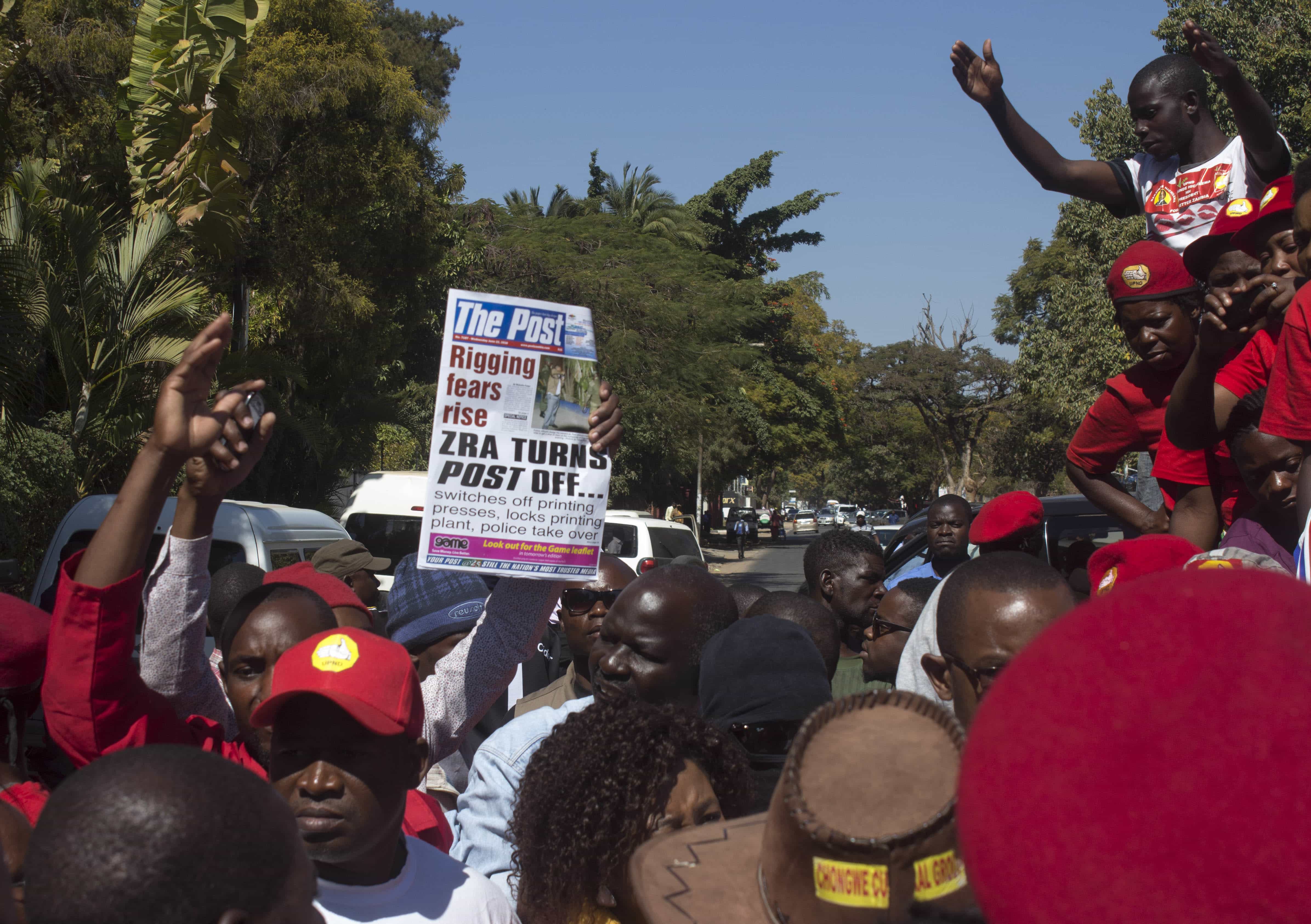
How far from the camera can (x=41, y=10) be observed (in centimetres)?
1479

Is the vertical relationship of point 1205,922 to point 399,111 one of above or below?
below

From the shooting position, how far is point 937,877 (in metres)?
0.99

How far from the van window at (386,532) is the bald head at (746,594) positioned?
8.12m

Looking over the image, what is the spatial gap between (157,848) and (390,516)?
1188cm

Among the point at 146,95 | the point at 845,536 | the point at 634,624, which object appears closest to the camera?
the point at 634,624

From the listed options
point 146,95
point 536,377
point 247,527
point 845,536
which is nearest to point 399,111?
point 146,95

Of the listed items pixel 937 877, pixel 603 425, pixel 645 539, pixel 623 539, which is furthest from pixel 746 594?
pixel 623 539

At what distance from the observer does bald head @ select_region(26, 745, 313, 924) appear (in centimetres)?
129

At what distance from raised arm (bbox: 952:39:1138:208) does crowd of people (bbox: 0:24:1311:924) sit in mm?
15

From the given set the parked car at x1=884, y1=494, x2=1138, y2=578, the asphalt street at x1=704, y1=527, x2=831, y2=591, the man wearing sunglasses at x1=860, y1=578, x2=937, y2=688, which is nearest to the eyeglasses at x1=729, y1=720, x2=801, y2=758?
the man wearing sunglasses at x1=860, y1=578, x2=937, y2=688

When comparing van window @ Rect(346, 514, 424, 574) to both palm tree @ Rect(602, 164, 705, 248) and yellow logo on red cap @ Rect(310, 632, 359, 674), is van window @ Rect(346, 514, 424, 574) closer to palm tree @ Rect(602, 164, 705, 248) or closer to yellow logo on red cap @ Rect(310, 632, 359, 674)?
yellow logo on red cap @ Rect(310, 632, 359, 674)

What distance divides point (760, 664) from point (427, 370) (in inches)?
1110

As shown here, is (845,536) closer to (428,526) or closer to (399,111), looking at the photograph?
(428,526)

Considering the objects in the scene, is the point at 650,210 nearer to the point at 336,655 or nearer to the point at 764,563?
the point at 764,563
